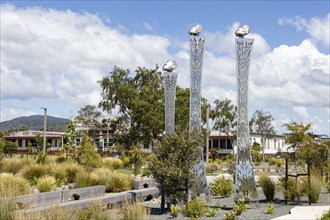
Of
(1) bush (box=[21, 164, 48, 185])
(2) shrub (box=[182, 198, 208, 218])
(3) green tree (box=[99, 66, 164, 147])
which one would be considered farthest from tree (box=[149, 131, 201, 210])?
(3) green tree (box=[99, 66, 164, 147])

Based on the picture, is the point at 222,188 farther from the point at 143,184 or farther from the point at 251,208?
the point at 251,208

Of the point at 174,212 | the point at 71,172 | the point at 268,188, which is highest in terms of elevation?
the point at 71,172

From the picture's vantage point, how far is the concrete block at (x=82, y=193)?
1453cm

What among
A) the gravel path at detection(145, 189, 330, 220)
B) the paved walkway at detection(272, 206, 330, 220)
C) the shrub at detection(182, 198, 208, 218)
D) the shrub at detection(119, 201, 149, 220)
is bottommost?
the gravel path at detection(145, 189, 330, 220)

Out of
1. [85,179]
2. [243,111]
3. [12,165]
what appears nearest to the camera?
[243,111]

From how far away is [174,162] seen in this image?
1423 cm

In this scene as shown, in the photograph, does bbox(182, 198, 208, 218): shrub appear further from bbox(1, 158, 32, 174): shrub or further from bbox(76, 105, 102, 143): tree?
bbox(76, 105, 102, 143): tree

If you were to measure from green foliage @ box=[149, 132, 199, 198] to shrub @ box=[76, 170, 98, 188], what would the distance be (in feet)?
11.6

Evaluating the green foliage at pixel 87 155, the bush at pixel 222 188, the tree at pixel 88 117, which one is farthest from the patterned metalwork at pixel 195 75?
the tree at pixel 88 117

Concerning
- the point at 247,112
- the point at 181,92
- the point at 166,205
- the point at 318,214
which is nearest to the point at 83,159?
the point at 166,205

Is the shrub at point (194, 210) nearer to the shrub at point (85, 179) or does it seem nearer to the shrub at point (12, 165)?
the shrub at point (85, 179)

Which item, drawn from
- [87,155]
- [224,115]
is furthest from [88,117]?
[87,155]

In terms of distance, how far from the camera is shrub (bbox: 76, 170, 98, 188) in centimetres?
1683

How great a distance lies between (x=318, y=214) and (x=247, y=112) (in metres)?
4.15
